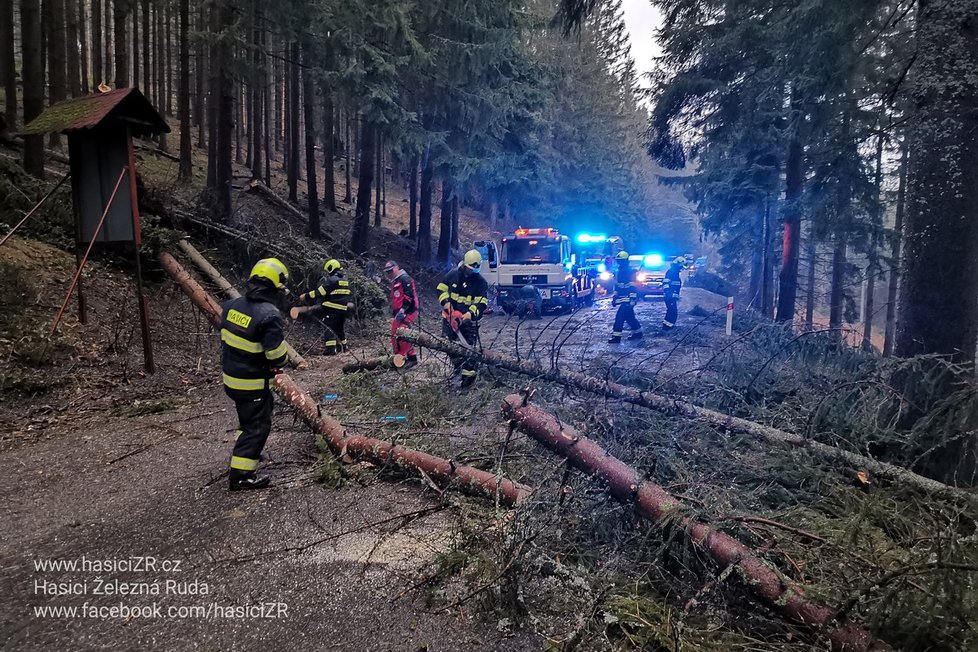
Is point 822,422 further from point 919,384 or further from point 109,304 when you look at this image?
point 109,304

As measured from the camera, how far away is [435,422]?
571 centimetres

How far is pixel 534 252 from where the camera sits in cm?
1738

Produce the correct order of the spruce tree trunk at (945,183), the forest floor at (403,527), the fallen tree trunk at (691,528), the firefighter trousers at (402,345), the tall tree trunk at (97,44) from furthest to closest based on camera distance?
the tall tree trunk at (97,44) < the firefighter trousers at (402,345) < the spruce tree trunk at (945,183) < the forest floor at (403,527) < the fallen tree trunk at (691,528)

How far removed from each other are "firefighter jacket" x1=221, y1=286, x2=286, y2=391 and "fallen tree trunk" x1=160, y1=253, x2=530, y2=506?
33.3 inches

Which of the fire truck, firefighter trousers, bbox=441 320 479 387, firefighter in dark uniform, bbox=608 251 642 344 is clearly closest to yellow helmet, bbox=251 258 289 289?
firefighter trousers, bbox=441 320 479 387

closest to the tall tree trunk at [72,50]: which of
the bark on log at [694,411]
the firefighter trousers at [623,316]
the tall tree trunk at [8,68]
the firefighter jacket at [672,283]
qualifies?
the tall tree trunk at [8,68]

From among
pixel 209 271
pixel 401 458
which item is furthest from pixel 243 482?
pixel 209 271

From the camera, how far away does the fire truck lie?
1664 centimetres

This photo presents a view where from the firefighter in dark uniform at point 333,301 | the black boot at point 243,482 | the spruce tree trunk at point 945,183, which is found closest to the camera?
the spruce tree trunk at point 945,183

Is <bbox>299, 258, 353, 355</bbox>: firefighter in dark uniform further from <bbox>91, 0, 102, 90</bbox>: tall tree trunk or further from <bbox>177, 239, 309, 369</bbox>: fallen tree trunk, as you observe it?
<bbox>91, 0, 102, 90</bbox>: tall tree trunk

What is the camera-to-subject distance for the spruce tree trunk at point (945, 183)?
4.21m

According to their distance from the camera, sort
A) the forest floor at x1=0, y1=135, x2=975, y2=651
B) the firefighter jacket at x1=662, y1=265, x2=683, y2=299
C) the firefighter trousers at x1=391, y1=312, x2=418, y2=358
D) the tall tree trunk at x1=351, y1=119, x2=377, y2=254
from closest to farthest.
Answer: the forest floor at x1=0, y1=135, x2=975, y2=651 → the firefighter trousers at x1=391, y1=312, x2=418, y2=358 → the firefighter jacket at x1=662, y1=265, x2=683, y2=299 → the tall tree trunk at x1=351, y1=119, x2=377, y2=254

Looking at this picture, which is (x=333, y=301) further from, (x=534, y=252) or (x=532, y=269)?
(x=534, y=252)

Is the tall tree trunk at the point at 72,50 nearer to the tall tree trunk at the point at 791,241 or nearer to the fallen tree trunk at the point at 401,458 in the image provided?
the fallen tree trunk at the point at 401,458
